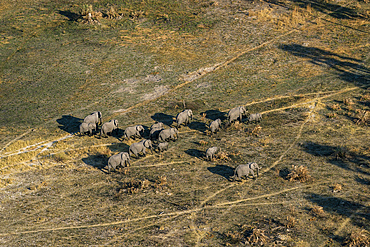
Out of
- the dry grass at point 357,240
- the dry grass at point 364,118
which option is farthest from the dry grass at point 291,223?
the dry grass at point 364,118

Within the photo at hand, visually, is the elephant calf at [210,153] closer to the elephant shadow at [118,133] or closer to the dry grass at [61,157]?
the elephant shadow at [118,133]

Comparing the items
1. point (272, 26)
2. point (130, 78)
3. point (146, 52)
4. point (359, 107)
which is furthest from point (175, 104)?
point (272, 26)

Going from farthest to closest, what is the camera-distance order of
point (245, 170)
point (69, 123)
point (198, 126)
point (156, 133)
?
point (69, 123), point (198, 126), point (156, 133), point (245, 170)

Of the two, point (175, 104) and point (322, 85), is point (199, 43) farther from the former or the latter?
point (322, 85)

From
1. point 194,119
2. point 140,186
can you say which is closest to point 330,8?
Answer: point 194,119

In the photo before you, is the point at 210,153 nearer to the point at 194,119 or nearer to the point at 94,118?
the point at 194,119

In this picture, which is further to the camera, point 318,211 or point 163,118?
point 163,118

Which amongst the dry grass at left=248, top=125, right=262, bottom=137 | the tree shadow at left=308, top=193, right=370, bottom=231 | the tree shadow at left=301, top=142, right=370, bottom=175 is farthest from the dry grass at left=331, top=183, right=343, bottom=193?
the dry grass at left=248, top=125, right=262, bottom=137

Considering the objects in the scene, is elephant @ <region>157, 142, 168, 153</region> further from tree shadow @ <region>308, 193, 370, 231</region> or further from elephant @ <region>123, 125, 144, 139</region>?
tree shadow @ <region>308, 193, 370, 231</region>
